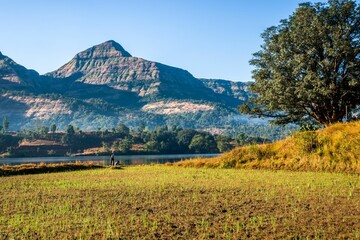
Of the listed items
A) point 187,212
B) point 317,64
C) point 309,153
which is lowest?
point 187,212

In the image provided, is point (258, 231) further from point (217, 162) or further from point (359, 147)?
point (217, 162)

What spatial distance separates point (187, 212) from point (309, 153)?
20865 millimetres

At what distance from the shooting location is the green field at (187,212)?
11.2 meters

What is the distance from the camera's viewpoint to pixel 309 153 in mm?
32344

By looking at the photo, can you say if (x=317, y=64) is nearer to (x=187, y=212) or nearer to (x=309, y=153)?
(x=309, y=153)

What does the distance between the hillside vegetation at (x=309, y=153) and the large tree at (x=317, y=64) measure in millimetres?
6434

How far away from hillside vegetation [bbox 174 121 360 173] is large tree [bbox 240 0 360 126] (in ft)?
21.1

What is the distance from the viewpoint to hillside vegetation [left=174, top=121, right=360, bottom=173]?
29.5 m

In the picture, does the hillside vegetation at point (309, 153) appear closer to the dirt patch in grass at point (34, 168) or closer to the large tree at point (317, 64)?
the large tree at point (317, 64)

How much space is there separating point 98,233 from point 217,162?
27.5 m

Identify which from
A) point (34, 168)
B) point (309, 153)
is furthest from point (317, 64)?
point (34, 168)

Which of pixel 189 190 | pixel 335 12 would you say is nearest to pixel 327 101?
pixel 335 12

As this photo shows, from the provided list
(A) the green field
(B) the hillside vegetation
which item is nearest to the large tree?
(B) the hillside vegetation

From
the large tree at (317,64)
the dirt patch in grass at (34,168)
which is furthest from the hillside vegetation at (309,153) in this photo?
the dirt patch in grass at (34,168)
